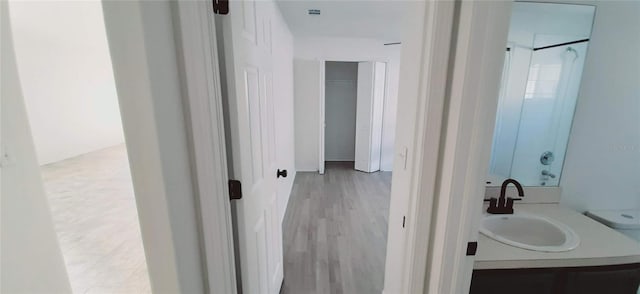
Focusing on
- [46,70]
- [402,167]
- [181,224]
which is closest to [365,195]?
[402,167]

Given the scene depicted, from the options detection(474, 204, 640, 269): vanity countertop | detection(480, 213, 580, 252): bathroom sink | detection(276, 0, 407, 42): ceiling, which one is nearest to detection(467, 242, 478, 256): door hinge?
detection(474, 204, 640, 269): vanity countertop

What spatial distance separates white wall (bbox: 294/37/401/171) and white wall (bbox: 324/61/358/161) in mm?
707

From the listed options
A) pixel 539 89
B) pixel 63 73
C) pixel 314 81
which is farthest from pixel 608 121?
pixel 63 73

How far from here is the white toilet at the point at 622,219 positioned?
1.42 metres

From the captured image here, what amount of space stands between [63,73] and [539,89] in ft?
24.4

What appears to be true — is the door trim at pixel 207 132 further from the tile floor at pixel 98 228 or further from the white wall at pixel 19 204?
the tile floor at pixel 98 228

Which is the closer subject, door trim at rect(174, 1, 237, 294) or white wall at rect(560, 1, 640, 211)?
door trim at rect(174, 1, 237, 294)

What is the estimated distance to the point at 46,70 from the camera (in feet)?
15.3

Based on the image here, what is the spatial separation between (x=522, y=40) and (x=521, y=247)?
1.11 m

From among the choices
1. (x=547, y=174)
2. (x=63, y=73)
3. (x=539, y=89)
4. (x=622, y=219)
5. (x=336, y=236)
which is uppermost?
(x=63, y=73)

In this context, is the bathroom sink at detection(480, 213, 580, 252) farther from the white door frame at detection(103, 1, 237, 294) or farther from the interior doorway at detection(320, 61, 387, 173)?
the interior doorway at detection(320, 61, 387, 173)

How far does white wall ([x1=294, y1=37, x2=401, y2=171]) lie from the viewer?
4.20m

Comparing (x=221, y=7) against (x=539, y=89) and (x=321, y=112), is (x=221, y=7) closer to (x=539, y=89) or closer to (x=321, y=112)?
(x=539, y=89)

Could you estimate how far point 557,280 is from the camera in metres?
1.09
